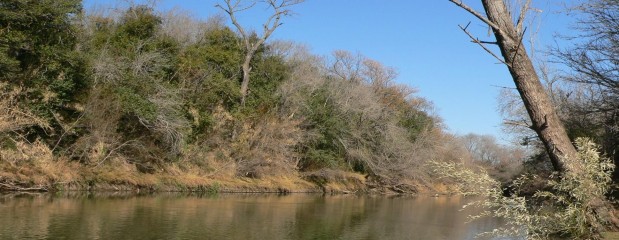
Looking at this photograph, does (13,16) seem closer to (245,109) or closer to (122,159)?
(122,159)

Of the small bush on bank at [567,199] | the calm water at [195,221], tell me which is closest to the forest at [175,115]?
the calm water at [195,221]

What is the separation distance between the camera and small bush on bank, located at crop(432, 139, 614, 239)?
21.8ft

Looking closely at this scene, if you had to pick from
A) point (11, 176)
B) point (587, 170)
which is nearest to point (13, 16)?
point (11, 176)

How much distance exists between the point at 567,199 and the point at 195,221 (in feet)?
38.6

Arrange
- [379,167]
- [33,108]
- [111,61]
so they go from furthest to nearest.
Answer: [379,167] → [111,61] → [33,108]

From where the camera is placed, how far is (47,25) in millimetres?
24344

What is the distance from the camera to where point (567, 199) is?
287 inches

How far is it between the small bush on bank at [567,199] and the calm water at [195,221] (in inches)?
313

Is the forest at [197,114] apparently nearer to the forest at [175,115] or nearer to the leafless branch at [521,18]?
the forest at [175,115]

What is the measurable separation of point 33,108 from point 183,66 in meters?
10.7

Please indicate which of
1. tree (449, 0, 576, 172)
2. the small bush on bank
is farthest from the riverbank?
tree (449, 0, 576, 172)

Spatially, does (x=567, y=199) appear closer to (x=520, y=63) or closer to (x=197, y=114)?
(x=520, y=63)

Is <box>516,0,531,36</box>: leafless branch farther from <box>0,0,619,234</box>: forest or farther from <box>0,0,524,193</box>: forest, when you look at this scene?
<box>0,0,524,193</box>: forest

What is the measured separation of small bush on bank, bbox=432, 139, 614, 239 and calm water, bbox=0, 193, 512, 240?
7.96 metres
